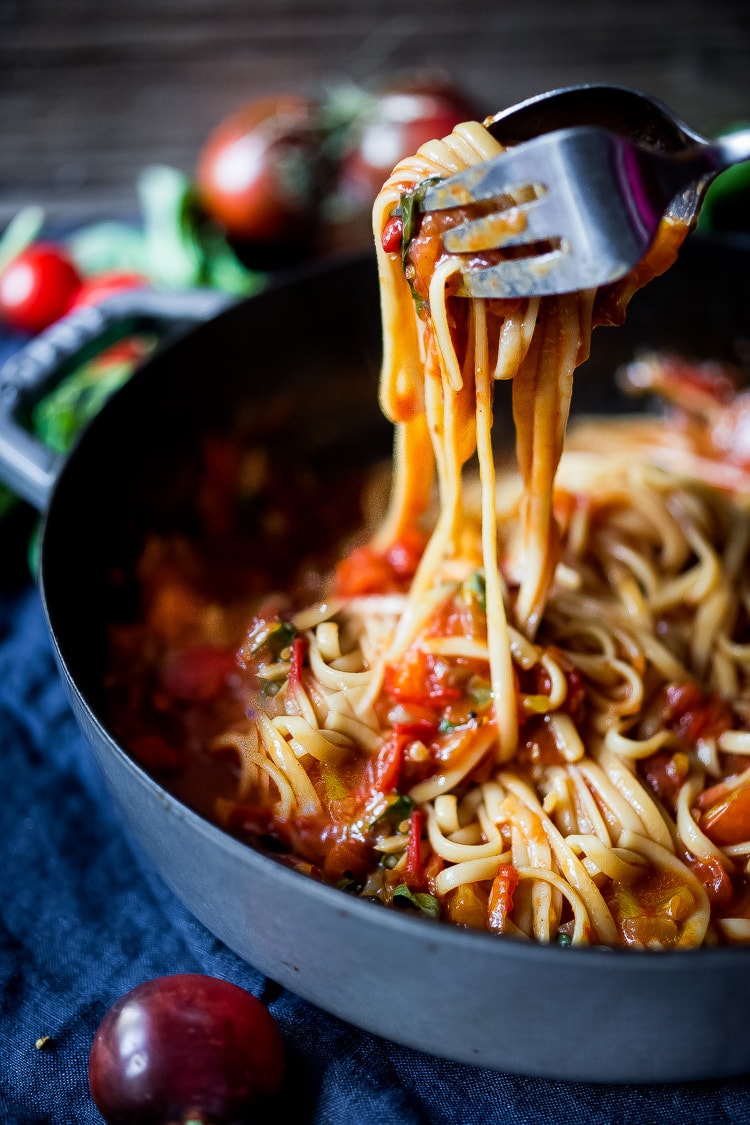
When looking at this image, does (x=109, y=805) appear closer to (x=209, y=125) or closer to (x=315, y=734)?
(x=315, y=734)

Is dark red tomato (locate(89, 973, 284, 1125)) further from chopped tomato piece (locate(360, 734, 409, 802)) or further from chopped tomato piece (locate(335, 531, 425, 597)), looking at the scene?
chopped tomato piece (locate(335, 531, 425, 597))

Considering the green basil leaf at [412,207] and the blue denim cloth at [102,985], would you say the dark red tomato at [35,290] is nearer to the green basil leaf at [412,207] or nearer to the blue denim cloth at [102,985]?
the blue denim cloth at [102,985]

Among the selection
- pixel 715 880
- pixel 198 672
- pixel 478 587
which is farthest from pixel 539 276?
pixel 198 672

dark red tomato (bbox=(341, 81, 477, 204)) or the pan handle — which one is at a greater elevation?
the pan handle

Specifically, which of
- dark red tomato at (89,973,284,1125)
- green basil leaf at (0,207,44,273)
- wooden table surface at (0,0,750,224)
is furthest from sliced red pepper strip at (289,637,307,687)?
wooden table surface at (0,0,750,224)

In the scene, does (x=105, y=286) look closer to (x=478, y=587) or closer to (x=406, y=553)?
(x=406, y=553)

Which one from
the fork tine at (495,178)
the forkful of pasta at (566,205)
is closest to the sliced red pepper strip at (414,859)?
the forkful of pasta at (566,205)
